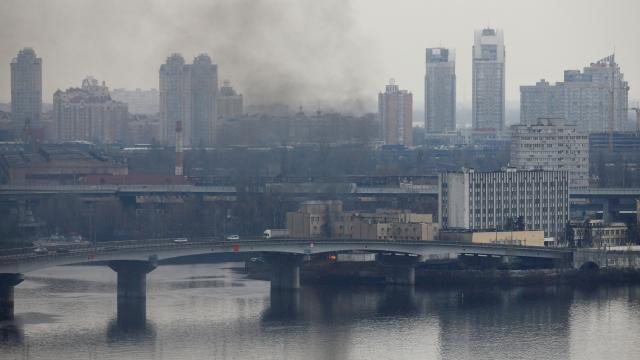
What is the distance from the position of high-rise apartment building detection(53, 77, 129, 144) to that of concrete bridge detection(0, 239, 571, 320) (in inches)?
1119

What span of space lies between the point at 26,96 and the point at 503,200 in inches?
824

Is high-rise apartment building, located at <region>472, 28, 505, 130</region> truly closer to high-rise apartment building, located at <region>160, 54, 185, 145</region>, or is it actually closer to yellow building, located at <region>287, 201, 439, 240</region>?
high-rise apartment building, located at <region>160, 54, 185, 145</region>

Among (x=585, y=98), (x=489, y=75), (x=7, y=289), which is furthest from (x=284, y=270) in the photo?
(x=489, y=75)

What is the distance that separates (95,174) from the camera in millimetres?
42094

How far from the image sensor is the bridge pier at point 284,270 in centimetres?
2639

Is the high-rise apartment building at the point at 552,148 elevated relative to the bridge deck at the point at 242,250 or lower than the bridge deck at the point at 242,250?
elevated

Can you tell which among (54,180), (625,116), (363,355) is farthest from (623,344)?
(625,116)

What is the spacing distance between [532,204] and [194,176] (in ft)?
43.3

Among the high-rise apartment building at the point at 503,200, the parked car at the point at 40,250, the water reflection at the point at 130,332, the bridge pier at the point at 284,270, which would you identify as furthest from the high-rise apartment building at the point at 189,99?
the water reflection at the point at 130,332

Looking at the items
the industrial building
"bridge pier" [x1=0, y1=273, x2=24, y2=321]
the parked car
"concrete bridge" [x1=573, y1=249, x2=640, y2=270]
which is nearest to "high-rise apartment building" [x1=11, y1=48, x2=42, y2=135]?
the industrial building

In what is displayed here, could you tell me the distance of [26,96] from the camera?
49.4m

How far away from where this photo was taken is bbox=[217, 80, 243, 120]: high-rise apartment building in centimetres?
4950

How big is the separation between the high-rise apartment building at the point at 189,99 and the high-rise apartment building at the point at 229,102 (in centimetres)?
65

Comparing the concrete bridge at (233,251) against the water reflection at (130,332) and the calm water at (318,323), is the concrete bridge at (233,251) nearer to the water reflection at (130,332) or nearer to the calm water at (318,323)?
the calm water at (318,323)
